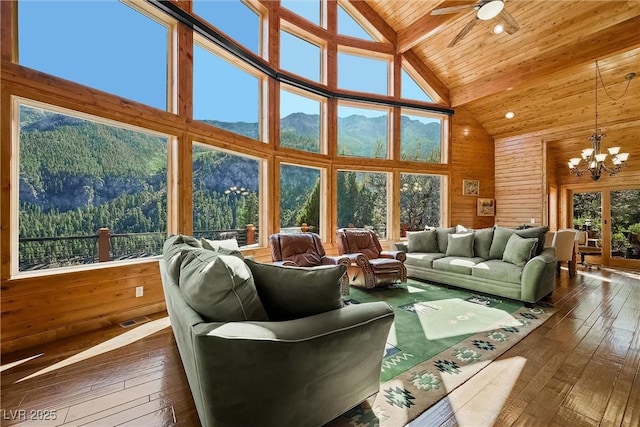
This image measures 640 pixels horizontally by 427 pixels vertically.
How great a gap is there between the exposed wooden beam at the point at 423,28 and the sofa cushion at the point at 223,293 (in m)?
6.31

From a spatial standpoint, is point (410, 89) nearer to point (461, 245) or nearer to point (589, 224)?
point (461, 245)

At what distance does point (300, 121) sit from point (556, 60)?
5.09 m

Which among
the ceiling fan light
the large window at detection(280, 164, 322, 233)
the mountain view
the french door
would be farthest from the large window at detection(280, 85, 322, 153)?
the french door

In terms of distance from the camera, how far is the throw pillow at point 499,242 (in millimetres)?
4473

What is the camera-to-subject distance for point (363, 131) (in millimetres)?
6625

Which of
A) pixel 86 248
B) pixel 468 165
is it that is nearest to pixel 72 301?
pixel 86 248

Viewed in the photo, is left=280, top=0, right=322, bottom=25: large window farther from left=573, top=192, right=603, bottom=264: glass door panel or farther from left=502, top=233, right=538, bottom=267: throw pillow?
left=573, top=192, right=603, bottom=264: glass door panel

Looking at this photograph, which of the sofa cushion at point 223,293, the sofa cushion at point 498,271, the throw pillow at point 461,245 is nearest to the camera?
the sofa cushion at point 223,293

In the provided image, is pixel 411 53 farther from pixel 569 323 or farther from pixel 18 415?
pixel 18 415

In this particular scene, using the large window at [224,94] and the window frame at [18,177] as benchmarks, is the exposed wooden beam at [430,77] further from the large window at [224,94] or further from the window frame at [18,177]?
the window frame at [18,177]

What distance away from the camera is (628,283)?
4848 mm

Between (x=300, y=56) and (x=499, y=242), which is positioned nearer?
(x=499, y=242)

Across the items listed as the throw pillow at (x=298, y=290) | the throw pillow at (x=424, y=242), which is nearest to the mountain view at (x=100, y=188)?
the throw pillow at (x=298, y=290)

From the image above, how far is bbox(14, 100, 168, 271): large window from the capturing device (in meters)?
2.70
